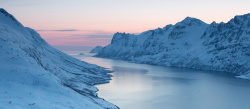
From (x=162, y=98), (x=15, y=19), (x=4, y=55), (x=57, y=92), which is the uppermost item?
(x=15, y=19)

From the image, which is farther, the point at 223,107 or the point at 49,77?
the point at 223,107

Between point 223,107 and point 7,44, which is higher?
point 7,44

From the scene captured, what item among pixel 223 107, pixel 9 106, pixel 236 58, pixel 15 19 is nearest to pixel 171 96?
pixel 223 107

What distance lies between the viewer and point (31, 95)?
48.1 meters

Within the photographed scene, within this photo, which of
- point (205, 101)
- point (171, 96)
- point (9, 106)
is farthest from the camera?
point (171, 96)

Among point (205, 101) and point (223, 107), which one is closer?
point (223, 107)

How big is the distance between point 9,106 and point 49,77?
21223mm

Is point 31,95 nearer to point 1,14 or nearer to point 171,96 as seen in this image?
point 171,96

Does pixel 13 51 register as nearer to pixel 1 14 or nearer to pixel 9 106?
pixel 9 106

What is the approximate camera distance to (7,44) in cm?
6862

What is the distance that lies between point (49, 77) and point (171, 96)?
156 ft

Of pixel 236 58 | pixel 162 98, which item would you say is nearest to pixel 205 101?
pixel 162 98

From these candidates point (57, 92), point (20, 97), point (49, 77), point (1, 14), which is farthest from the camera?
point (1, 14)

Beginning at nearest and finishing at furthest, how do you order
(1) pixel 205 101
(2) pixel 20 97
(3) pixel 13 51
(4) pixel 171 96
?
(2) pixel 20 97 < (3) pixel 13 51 < (1) pixel 205 101 < (4) pixel 171 96
